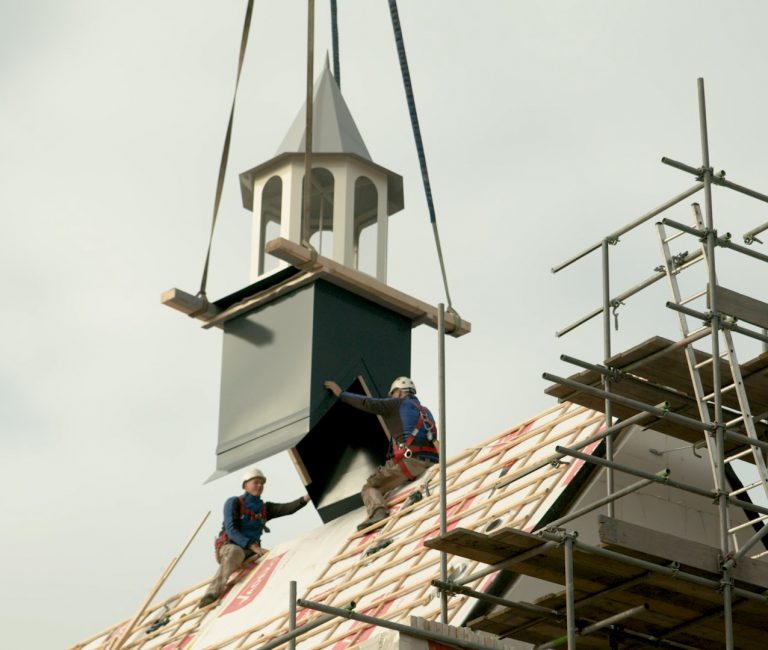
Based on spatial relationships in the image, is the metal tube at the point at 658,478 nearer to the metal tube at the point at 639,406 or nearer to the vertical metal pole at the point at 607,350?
the metal tube at the point at 639,406

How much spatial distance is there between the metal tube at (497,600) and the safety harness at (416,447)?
589 centimetres

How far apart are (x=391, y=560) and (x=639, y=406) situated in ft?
15.7

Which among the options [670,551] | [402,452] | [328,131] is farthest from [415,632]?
[328,131]

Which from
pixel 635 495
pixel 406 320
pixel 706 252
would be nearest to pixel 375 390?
pixel 406 320

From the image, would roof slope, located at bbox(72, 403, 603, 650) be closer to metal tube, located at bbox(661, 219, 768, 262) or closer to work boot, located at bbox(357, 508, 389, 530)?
work boot, located at bbox(357, 508, 389, 530)

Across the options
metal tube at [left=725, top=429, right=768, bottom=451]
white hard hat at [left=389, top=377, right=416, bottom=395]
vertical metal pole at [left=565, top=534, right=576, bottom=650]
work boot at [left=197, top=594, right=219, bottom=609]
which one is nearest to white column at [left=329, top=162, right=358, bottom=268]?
white hard hat at [left=389, top=377, right=416, bottom=395]

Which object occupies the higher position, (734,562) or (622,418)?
(622,418)

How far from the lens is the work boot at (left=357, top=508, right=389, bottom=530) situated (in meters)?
21.2

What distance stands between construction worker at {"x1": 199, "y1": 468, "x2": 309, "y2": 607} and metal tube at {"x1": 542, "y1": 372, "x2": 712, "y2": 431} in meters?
7.20

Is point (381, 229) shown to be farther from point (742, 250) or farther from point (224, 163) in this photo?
point (742, 250)

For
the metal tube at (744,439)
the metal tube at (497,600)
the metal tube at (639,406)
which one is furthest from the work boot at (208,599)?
the metal tube at (744,439)

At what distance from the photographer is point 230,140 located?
998 inches

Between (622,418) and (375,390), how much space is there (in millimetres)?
6497

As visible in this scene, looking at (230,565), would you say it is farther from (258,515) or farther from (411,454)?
(411,454)
